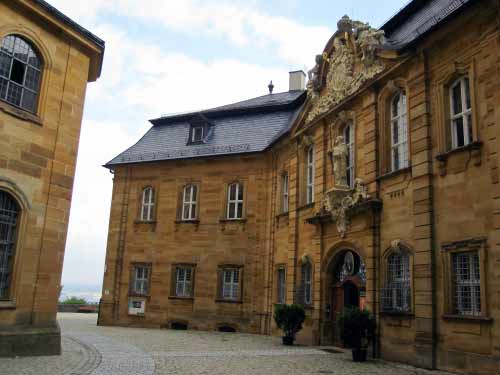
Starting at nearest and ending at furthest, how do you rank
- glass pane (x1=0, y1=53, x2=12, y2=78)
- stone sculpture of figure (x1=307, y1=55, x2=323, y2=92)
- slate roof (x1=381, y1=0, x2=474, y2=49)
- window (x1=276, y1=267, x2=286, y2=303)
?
1. glass pane (x1=0, y1=53, x2=12, y2=78)
2. slate roof (x1=381, y1=0, x2=474, y2=49)
3. stone sculpture of figure (x1=307, y1=55, x2=323, y2=92)
4. window (x1=276, y1=267, x2=286, y2=303)

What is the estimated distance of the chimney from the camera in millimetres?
30766

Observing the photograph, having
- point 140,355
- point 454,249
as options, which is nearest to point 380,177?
point 454,249

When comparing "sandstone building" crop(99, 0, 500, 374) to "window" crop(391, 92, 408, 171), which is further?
"window" crop(391, 92, 408, 171)

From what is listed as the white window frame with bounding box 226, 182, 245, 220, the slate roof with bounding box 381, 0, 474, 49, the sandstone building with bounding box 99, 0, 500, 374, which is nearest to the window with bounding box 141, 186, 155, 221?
the sandstone building with bounding box 99, 0, 500, 374

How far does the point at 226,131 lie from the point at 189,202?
418 cm

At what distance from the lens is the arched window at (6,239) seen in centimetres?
1287

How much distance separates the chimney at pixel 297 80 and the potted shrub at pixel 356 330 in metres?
18.4

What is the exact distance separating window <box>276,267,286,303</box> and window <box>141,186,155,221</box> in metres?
7.98

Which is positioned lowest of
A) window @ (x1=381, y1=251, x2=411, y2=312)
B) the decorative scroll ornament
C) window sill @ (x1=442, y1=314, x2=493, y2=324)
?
window sill @ (x1=442, y1=314, x2=493, y2=324)

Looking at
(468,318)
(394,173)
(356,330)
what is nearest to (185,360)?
(356,330)

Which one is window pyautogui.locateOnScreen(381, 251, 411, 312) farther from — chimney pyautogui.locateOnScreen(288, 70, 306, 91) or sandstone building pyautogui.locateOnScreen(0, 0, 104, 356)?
chimney pyautogui.locateOnScreen(288, 70, 306, 91)

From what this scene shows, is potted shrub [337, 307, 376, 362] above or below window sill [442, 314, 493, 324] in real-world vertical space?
below

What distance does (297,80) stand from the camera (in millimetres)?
30828

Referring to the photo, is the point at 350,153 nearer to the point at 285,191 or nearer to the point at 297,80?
the point at 285,191
